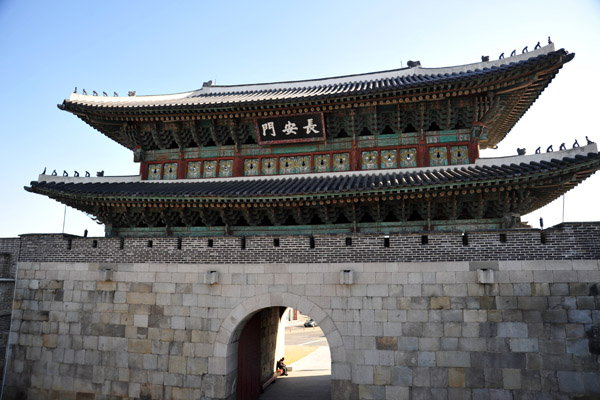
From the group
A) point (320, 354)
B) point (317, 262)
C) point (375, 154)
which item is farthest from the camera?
point (320, 354)

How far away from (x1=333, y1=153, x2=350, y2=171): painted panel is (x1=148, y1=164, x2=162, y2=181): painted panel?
6.79m

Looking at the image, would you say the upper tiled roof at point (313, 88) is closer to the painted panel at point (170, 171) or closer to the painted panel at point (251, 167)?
the painted panel at point (251, 167)

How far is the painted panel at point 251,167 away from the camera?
13.6 metres

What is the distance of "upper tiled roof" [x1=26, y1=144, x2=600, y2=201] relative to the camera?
9.88 meters

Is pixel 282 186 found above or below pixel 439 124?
below

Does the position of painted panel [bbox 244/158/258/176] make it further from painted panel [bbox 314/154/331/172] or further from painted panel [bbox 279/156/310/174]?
painted panel [bbox 314/154/331/172]

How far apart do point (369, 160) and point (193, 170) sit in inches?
259

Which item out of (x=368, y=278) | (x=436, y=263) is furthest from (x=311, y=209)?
(x=436, y=263)

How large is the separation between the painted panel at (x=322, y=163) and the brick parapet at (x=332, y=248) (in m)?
3.52

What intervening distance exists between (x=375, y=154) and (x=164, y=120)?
7.65 m

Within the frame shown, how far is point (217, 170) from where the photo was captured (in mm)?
13859

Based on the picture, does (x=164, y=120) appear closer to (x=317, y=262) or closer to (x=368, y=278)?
(x=317, y=262)

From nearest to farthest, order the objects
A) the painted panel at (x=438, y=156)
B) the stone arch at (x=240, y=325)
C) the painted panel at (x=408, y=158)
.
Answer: the stone arch at (x=240, y=325) < the painted panel at (x=438, y=156) < the painted panel at (x=408, y=158)

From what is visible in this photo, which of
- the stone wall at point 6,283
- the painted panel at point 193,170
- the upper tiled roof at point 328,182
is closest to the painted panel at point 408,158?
the upper tiled roof at point 328,182
